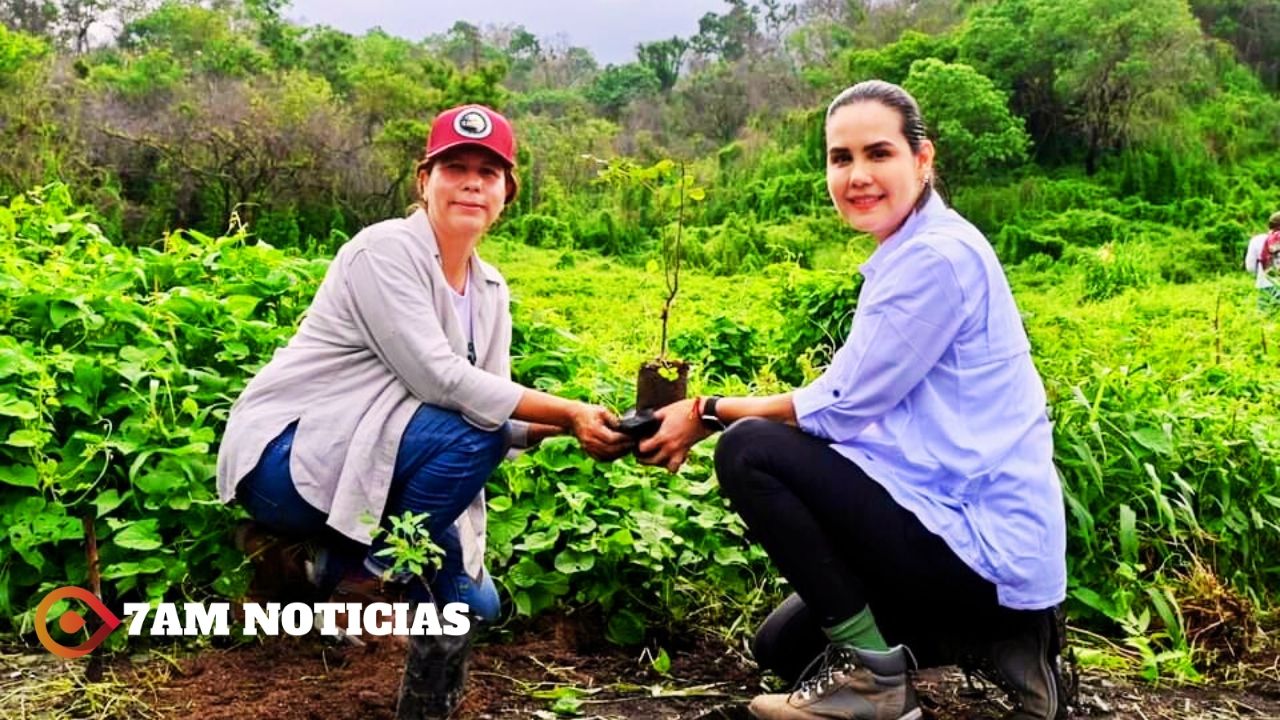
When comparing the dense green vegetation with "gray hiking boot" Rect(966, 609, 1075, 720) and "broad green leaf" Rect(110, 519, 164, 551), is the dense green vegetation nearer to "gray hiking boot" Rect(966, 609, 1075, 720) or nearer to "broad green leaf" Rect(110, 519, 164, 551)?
"broad green leaf" Rect(110, 519, 164, 551)

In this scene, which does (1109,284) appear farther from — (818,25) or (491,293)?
(818,25)

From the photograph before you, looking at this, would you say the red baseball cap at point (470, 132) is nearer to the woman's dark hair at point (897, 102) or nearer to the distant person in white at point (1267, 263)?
the woman's dark hair at point (897, 102)

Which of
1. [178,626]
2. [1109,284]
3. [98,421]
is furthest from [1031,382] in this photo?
[1109,284]

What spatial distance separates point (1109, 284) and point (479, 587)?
12.4 meters

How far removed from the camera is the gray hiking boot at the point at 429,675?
221 centimetres

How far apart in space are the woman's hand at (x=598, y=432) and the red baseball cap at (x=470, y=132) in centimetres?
47

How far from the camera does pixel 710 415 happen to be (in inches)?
93.6

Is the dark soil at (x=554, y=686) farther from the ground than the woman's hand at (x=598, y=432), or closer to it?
closer to it

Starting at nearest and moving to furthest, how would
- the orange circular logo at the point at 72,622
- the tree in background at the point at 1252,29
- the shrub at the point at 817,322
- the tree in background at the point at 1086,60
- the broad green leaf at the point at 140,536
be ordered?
the orange circular logo at the point at 72,622 → the broad green leaf at the point at 140,536 → the shrub at the point at 817,322 → the tree in background at the point at 1086,60 → the tree in background at the point at 1252,29

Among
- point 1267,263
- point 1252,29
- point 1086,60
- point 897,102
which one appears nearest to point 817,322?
point 897,102

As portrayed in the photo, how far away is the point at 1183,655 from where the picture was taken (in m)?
2.78

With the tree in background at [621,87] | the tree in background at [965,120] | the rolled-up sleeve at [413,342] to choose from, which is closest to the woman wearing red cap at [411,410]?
the rolled-up sleeve at [413,342]

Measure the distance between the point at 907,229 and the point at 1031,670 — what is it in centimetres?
78

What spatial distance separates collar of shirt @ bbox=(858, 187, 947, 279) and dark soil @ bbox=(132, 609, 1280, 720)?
86cm
